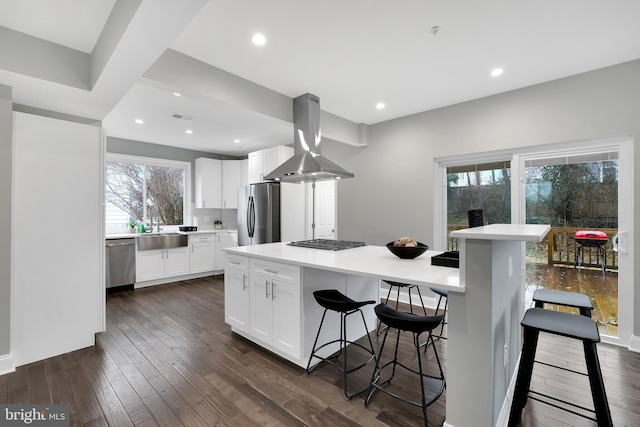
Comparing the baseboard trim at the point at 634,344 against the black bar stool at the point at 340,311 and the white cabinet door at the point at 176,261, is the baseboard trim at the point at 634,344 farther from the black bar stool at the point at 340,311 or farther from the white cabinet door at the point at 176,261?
the white cabinet door at the point at 176,261

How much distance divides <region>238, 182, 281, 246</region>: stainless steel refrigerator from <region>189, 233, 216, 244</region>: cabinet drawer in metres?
0.81

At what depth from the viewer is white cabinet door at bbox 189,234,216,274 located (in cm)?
556

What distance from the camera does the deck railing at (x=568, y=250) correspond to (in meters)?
2.96

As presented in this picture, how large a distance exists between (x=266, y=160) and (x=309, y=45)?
3021mm

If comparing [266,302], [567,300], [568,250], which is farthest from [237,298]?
[568,250]

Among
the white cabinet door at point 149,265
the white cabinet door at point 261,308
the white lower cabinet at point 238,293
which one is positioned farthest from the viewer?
the white cabinet door at point 149,265

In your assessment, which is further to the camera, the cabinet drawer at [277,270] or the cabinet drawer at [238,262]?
the cabinet drawer at [238,262]

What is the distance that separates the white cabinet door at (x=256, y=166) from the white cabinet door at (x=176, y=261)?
5.88ft

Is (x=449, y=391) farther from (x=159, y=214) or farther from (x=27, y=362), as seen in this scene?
(x=159, y=214)

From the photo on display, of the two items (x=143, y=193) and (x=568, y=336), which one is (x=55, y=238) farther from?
(x=568, y=336)

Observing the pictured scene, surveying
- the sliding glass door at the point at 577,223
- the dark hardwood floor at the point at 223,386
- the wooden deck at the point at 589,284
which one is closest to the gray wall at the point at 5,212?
the dark hardwood floor at the point at 223,386

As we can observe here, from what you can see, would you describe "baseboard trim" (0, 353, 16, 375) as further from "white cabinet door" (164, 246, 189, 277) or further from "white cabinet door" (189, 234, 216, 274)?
"white cabinet door" (189, 234, 216, 274)

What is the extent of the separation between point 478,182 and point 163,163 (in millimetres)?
5461

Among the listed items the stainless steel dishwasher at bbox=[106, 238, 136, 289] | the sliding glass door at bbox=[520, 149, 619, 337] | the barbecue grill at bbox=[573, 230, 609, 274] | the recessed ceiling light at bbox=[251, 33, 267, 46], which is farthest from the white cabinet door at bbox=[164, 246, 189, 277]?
the barbecue grill at bbox=[573, 230, 609, 274]
